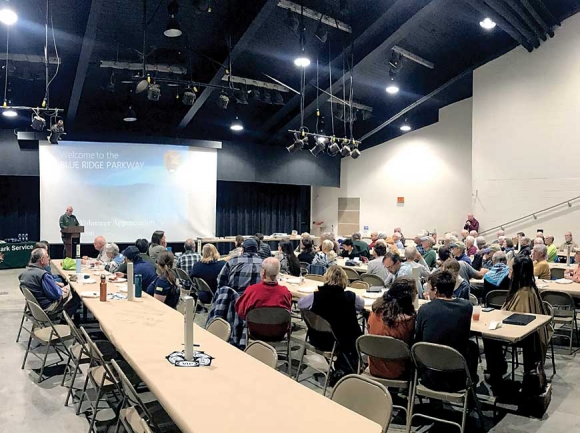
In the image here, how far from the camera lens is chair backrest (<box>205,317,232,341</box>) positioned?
11.4 ft

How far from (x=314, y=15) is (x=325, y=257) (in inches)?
187

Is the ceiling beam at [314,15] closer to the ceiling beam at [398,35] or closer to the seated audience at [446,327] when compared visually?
the ceiling beam at [398,35]

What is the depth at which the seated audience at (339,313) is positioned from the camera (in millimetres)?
3994

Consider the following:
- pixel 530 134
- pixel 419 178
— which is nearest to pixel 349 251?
pixel 530 134

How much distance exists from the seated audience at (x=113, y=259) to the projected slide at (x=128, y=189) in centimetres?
527

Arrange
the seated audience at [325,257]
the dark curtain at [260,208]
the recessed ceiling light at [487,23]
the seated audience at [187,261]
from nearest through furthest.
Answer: the seated audience at [325,257] < the seated audience at [187,261] < the recessed ceiling light at [487,23] < the dark curtain at [260,208]

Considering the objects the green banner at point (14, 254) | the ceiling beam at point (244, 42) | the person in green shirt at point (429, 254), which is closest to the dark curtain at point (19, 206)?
the green banner at point (14, 254)

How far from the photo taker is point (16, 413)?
12.3 ft

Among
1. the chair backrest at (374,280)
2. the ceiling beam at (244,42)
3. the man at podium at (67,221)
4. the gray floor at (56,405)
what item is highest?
the ceiling beam at (244,42)

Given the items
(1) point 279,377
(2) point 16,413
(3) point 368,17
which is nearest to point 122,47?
(3) point 368,17

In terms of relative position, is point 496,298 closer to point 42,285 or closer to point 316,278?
point 316,278

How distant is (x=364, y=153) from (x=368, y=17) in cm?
678

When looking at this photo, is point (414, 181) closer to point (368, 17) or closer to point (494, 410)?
point (368, 17)

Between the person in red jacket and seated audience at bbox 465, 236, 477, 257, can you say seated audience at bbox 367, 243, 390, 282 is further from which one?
seated audience at bbox 465, 236, 477, 257
